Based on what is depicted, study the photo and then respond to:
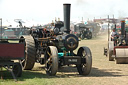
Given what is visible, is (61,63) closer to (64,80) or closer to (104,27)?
(64,80)

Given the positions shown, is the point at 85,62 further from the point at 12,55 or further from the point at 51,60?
the point at 12,55

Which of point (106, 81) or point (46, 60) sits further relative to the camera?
point (46, 60)

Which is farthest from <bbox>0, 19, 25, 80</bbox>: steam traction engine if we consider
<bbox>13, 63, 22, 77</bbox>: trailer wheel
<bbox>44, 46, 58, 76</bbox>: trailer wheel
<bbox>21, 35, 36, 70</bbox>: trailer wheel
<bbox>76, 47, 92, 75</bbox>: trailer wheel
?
<bbox>76, 47, 92, 75</bbox>: trailer wheel

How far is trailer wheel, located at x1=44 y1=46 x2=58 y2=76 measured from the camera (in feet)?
32.0

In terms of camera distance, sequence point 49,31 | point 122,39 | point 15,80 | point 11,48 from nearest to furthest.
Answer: point 15,80
point 11,48
point 49,31
point 122,39

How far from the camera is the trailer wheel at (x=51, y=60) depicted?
975 centimetres

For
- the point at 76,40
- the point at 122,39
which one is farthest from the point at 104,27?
the point at 76,40

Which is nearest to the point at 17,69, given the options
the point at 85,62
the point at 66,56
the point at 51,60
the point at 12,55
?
the point at 12,55

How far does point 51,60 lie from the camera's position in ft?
33.3

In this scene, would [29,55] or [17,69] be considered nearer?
[17,69]

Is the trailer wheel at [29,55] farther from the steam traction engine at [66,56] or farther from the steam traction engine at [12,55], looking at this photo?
the steam traction engine at [12,55]

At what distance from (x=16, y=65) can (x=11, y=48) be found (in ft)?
1.84

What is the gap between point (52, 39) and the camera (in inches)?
457

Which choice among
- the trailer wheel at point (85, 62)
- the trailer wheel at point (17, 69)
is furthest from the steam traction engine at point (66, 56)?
the trailer wheel at point (17, 69)
